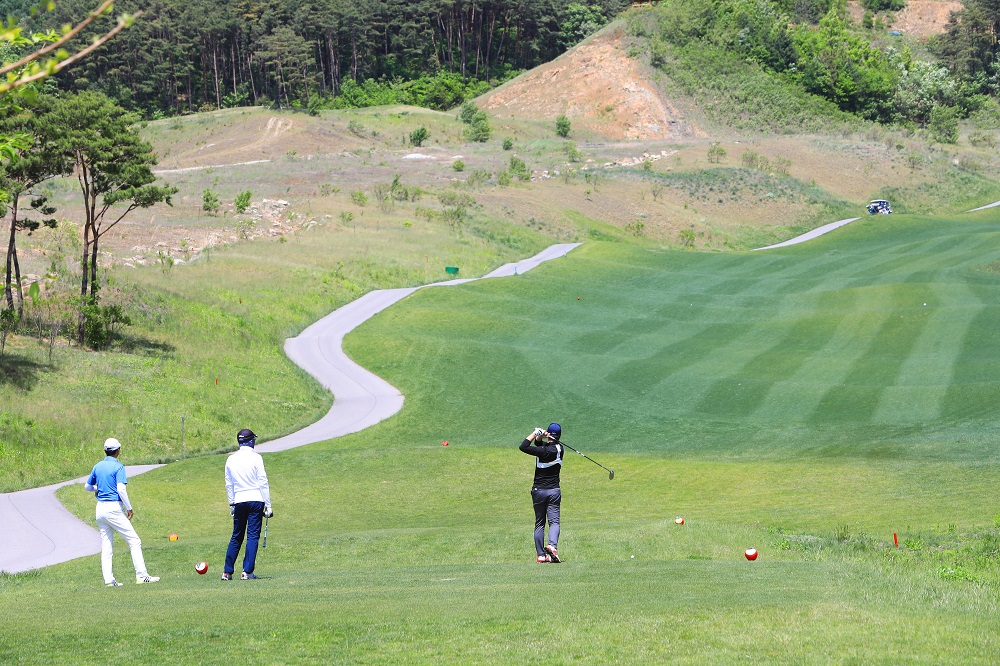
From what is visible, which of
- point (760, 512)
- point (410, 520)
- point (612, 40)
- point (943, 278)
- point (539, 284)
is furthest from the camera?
point (612, 40)

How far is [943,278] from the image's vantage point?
55094mm

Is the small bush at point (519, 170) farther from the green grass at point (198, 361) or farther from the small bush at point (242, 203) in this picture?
the small bush at point (242, 203)

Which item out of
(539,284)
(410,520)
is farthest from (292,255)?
(410,520)

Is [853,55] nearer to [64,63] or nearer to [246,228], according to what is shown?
[246,228]

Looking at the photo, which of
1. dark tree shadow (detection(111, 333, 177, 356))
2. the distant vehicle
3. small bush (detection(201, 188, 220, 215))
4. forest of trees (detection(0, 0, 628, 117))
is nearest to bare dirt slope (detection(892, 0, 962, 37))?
forest of trees (detection(0, 0, 628, 117))

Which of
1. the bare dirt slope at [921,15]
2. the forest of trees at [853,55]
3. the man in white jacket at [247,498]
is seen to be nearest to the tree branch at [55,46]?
the man in white jacket at [247,498]

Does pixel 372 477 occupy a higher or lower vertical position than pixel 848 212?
higher

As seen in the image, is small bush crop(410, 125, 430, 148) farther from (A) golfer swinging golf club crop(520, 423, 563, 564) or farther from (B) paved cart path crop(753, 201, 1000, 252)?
(A) golfer swinging golf club crop(520, 423, 563, 564)

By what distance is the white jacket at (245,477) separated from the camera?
597 inches

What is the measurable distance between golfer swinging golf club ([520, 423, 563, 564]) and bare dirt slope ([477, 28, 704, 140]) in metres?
115

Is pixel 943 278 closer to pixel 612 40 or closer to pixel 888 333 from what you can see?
pixel 888 333

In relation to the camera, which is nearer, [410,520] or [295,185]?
[410,520]

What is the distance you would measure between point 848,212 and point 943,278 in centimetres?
4463

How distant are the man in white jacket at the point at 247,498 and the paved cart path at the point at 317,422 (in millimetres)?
5994
